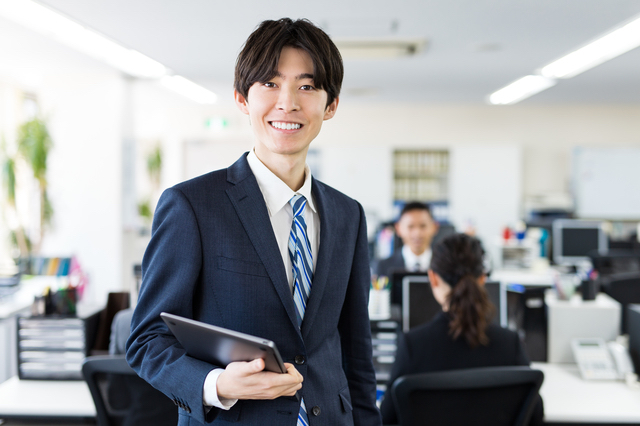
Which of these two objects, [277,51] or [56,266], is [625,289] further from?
[56,266]

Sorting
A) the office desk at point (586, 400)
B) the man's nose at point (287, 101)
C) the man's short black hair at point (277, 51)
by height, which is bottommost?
the office desk at point (586, 400)

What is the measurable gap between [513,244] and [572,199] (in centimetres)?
282

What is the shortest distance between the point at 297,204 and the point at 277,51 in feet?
1.05

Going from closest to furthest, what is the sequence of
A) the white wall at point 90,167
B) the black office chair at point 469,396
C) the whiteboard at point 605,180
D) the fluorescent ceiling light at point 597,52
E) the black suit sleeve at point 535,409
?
the black office chair at point 469,396 < the black suit sleeve at point 535,409 < the fluorescent ceiling light at point 597,52 < the white wall at point 90,167 < the whiteboard at point 605,180

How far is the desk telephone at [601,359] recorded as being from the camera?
8.12ft

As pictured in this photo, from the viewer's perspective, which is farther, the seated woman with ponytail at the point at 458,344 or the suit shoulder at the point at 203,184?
the seated woman with ponytail at the point at 458,344

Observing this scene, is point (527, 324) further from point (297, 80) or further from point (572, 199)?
point (572, 199)

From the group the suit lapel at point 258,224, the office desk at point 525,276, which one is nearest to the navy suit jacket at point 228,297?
the suit lapel at point 258,224

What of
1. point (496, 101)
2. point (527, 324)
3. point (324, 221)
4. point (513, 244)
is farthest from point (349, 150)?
point (324, 221)

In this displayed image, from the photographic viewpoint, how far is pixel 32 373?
2.42 meters

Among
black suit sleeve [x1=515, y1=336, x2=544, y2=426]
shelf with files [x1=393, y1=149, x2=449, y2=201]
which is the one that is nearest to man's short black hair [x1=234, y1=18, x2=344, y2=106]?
black suit sleeve [x1=515, y1=336, x2=544, y2=426]

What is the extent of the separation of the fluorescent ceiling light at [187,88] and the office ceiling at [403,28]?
0.81 feet

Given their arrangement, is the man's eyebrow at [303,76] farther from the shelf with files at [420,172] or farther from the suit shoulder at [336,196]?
the shelf with files at [420,172]

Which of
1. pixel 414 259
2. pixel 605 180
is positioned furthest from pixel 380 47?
pixel 605 180
